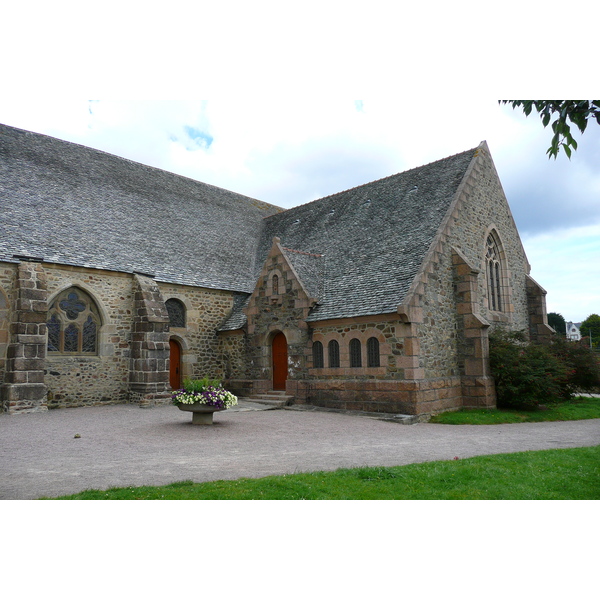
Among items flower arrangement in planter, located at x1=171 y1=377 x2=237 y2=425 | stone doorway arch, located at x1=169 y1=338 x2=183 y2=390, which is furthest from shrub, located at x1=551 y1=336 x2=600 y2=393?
stone doorway arch, located at x1=169 y1=338 x2=183 y2=390

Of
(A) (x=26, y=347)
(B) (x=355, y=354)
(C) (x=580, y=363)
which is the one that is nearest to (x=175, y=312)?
(A) (x=26, y=347)

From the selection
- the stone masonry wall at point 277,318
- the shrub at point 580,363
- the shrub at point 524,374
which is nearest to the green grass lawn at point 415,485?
the shrub at point 524,374

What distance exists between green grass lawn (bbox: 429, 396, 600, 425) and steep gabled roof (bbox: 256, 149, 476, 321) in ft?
12.5

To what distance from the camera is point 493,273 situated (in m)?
20.3

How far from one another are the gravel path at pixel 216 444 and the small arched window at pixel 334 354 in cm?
189

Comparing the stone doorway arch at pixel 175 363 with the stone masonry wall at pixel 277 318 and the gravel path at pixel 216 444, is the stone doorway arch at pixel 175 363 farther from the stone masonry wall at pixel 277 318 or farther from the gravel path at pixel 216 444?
the gravel path at pixel 216 444

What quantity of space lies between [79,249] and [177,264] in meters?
4.25

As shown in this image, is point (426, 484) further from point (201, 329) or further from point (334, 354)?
point (201, 329)

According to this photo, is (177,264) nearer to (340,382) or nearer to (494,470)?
(340,382)

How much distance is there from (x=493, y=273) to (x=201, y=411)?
13442 mm

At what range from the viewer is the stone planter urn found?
12992 mm

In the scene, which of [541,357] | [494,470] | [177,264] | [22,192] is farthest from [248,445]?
[22,192]

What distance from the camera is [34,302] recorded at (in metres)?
16.2

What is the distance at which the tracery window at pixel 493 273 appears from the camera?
1997cm
